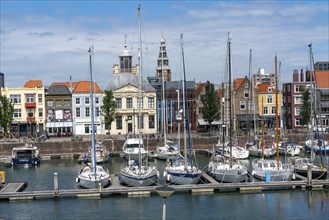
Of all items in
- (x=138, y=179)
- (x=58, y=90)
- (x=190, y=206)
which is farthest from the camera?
(x=58, y=90)

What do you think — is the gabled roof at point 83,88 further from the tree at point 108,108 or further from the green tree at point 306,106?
the green tree at point 306,106

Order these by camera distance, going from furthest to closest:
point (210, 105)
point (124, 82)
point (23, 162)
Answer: point (124, 82) < point (210, 105) < point (23, 162)

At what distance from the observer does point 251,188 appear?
45062 millimetres

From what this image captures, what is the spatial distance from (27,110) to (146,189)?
184 ft

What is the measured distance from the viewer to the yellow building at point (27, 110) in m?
94.6

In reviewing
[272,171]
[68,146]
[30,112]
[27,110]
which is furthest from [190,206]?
[27,110]

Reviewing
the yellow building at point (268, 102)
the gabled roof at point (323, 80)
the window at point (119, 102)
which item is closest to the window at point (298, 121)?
the yellow building at point (268, 102)

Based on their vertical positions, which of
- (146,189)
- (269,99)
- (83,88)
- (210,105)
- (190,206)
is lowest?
(190,206)

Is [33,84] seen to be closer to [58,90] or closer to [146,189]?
[58,90]

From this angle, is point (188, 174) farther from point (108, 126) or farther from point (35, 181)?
point (108, 126)

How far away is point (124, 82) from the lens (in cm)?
9938

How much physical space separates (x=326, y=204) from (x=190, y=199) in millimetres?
10377

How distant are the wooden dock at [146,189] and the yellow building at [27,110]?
50.1 meters

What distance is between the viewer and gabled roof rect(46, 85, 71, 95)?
96625 mm
